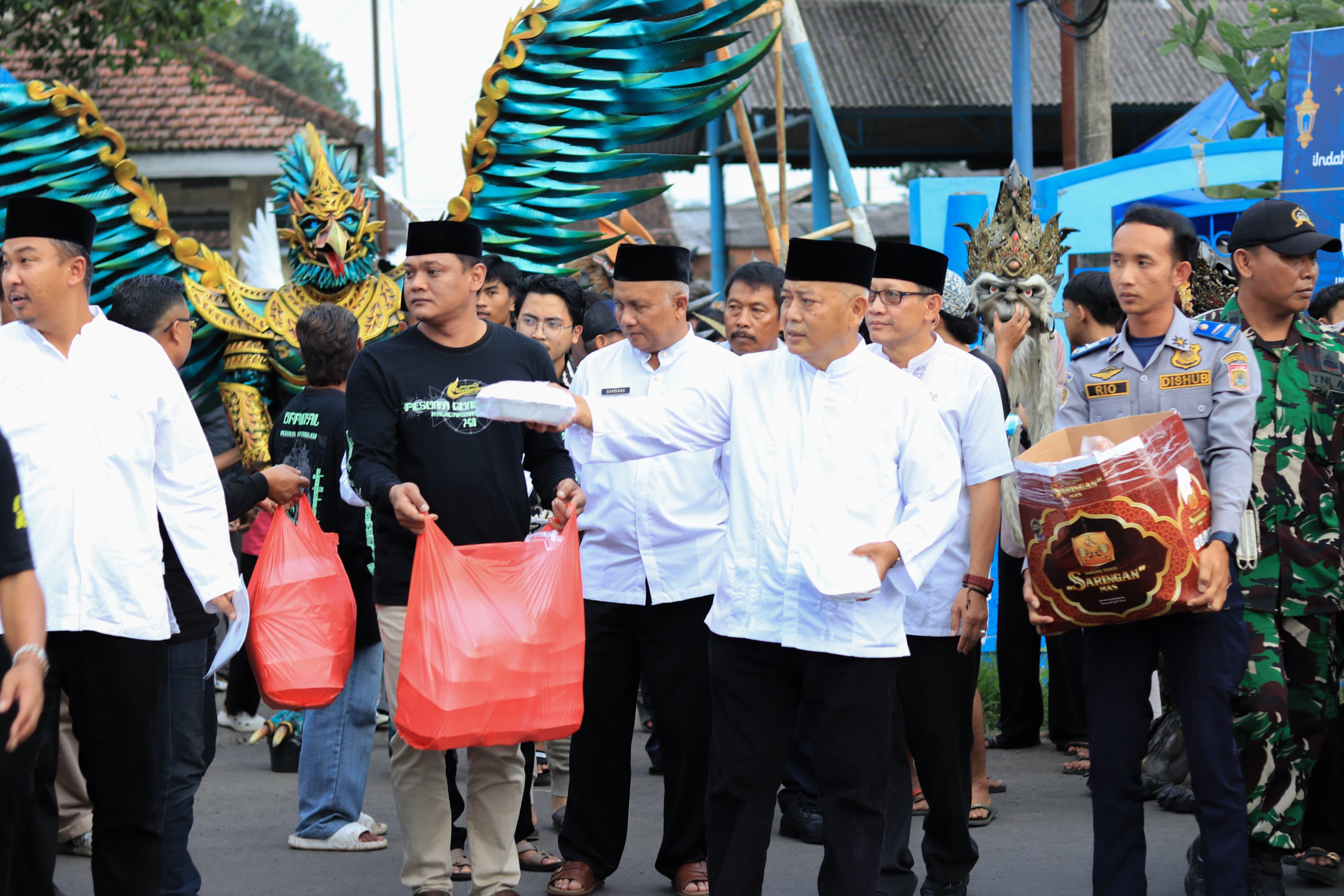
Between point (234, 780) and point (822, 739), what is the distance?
3.93 metres

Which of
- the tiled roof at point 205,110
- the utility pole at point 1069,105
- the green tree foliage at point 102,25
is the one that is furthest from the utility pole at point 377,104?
the utility pole at point 1069,105

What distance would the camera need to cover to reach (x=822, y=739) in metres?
3.90

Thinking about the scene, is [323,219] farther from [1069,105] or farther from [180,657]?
[1069,105]

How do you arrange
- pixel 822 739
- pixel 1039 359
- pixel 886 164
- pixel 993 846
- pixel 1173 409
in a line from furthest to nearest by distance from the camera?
pixel 886 164
pixel 1039 359
pixel 993 846
pixel 1173 409
pixel 822 739

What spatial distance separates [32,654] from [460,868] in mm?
2377

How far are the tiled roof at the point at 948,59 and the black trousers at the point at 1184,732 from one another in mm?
15369

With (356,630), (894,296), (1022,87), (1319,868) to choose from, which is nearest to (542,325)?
(356,630)

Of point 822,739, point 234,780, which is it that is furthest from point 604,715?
point 234,780

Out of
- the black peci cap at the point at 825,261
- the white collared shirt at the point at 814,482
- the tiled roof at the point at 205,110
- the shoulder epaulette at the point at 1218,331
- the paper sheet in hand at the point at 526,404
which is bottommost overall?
the white collared shirt at the point at 814,482

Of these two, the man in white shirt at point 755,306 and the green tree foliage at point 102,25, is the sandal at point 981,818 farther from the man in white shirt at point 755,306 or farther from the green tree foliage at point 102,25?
the green tree foliage at point 102,25

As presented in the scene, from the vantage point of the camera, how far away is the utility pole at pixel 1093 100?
37.3ft

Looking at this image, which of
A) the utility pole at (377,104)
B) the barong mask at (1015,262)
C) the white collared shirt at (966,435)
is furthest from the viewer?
the utility pole at (377,104)

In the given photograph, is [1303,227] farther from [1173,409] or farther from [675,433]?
[675,433]

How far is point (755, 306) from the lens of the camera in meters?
5.56
